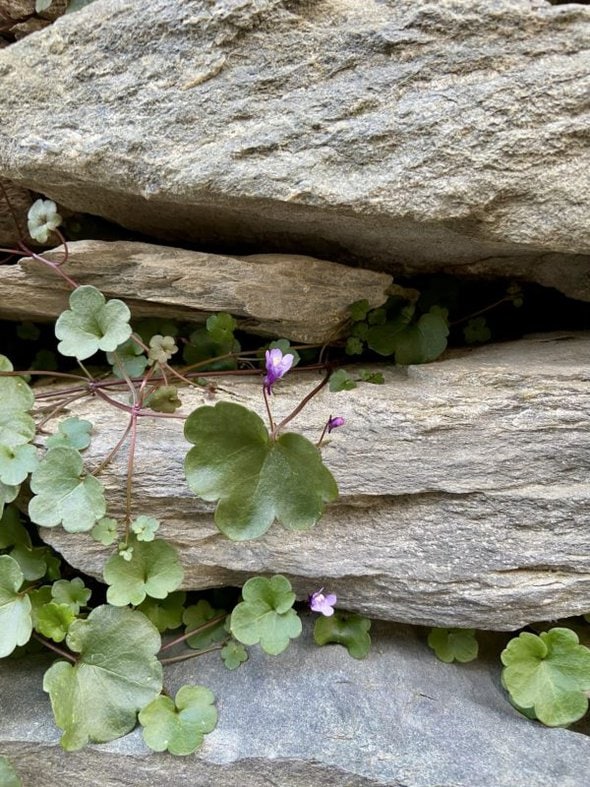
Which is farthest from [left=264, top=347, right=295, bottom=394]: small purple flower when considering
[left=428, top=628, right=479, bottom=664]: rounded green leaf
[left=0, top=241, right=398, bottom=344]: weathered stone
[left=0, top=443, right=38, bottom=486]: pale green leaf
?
[left=428, top=628, right=479, bottom=664]: rounded green leaf

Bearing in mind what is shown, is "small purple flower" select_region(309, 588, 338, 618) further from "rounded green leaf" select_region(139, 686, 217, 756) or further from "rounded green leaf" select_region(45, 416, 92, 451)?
"rounded green leaf" select_region(45, 416, 92, 451)

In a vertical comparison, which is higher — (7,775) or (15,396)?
(15,396)

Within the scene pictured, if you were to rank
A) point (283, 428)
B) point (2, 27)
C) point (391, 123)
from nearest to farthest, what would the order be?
point (391, 123) < point (283, 428) < point (2, 27)

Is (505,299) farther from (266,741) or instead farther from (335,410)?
(266,741)

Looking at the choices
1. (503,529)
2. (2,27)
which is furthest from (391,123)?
(2,27)

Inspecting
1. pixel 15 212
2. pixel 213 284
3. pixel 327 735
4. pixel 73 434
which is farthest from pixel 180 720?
pixel 15 212

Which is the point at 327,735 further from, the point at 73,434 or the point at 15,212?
the point at 15,212

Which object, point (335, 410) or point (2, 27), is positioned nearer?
point (335, 410)
